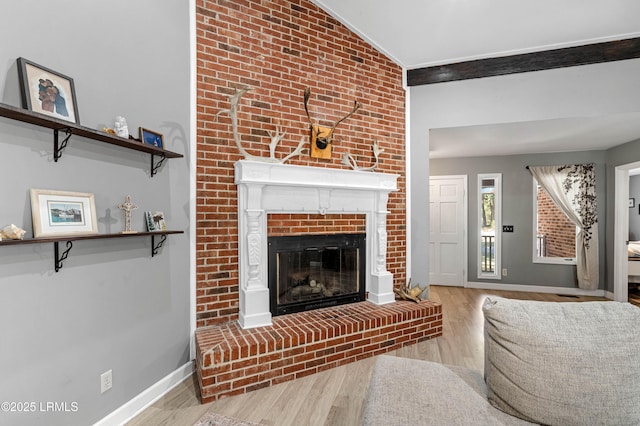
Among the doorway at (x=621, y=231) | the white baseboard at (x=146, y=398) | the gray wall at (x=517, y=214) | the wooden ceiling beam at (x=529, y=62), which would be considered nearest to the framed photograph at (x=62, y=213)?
the white baseboard at (x=146, y=398)

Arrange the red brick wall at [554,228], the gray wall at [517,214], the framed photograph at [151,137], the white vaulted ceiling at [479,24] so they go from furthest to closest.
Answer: the red brick wall at [554,228], the gray wall at [517,214], the white vaulted ceiling at [479,24], the framed photograph at [151,137]

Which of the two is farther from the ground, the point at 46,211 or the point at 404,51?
the point at 404,51

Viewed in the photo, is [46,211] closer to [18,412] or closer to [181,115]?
[18,412]

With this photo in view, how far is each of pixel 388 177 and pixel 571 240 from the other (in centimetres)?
405

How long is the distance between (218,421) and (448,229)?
4.93 meters

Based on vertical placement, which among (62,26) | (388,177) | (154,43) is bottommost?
(388,177)

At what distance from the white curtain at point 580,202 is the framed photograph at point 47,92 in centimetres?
603

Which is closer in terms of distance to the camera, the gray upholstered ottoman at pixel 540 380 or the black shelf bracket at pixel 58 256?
the gray upholstered ottoman at pixel 540 380

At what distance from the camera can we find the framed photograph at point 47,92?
4.56ft

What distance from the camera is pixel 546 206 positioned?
5.40m

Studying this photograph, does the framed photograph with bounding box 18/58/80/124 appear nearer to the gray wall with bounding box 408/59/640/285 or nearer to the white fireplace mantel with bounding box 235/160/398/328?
the white fireplace mantel with bounding box 235/160/398/328

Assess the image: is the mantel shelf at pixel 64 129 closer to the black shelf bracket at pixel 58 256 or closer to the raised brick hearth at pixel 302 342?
the black shelf bracket at pixel 58 256

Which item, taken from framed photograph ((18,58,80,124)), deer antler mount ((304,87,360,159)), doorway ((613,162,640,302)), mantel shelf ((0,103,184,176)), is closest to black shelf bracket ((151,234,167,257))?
mantel shelf ((0,103,184,176))

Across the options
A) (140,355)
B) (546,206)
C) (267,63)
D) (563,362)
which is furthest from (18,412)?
(546,206)
